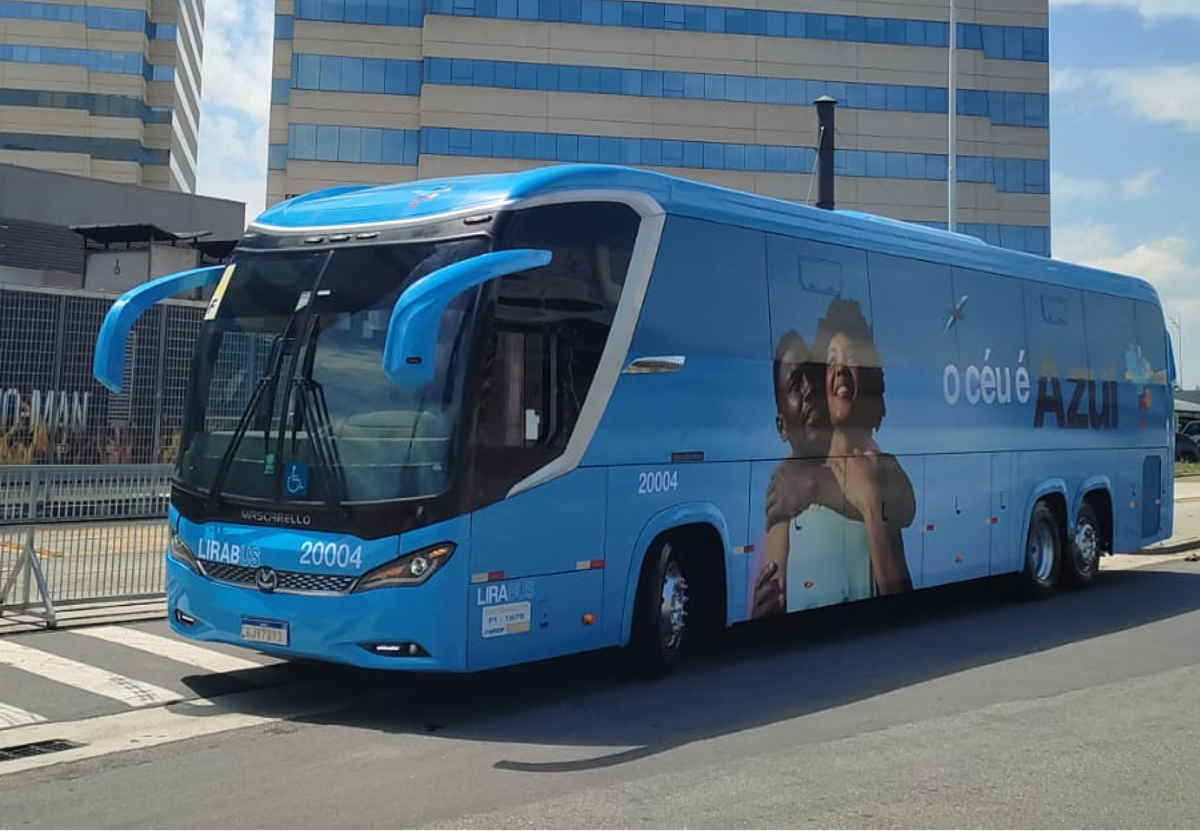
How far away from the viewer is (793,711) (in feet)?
27.1

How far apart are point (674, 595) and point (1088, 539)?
7.96 m

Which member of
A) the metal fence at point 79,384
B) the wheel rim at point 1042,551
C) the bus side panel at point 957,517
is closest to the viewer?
the bus side panel at point 957,517

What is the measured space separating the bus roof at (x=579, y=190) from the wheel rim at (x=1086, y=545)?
15.0 feet

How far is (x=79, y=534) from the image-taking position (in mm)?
11375

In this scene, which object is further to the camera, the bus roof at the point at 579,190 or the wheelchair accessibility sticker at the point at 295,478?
the bus roof at the point at 579,190

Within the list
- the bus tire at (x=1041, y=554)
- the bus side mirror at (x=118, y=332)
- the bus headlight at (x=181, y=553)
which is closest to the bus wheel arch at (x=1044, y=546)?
the bus tire at (x=1041, y=554)

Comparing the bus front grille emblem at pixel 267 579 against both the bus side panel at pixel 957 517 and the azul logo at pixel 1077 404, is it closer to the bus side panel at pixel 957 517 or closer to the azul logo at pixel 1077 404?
the bus side panel at pixel 957 517

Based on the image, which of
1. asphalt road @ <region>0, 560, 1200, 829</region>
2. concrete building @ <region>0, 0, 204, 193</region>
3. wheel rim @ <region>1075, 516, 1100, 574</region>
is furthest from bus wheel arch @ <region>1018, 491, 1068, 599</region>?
concrete building @ <region>0, 0, 204, 193</region>

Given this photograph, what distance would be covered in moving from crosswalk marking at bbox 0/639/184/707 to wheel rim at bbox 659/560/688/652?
3.44 metres

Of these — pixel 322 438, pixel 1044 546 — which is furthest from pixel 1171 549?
pixel 322 438

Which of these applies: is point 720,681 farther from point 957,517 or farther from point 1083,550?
point 1083,550

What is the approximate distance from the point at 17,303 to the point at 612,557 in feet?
43.6

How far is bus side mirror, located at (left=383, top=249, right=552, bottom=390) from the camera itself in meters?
6.52

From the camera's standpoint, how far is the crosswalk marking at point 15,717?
301 inches
